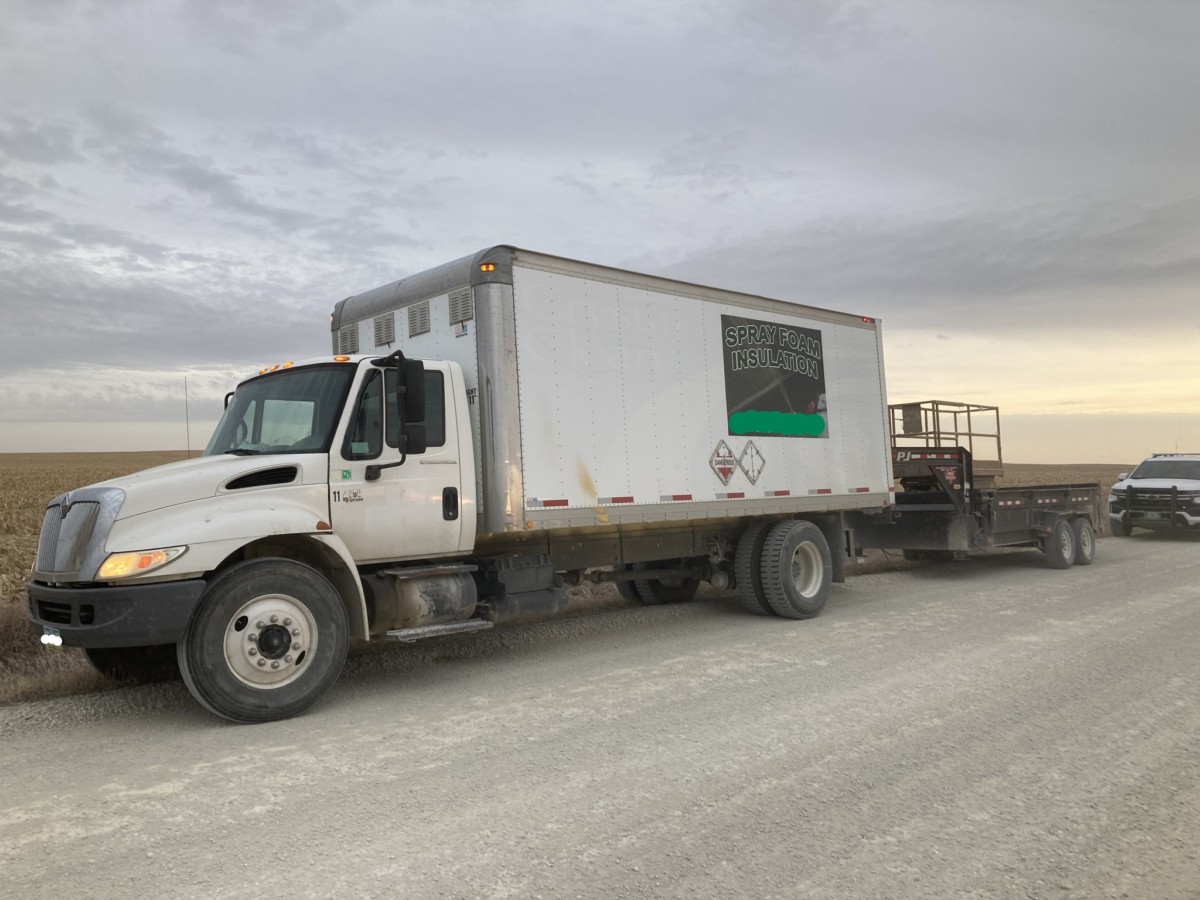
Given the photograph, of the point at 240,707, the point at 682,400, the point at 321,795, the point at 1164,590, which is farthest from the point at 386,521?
the point at 1164,590

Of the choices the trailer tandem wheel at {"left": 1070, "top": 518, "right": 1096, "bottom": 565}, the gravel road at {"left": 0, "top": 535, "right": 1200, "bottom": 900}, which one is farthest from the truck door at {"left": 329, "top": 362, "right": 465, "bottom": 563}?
the trailer tandem wheel at {"left": 1070, "top": 518, "right": 1096, "bottom": 565}

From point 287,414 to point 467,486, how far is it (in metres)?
1.48

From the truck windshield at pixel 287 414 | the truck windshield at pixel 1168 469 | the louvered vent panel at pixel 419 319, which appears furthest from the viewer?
the truck windshield at pixel 1168 469

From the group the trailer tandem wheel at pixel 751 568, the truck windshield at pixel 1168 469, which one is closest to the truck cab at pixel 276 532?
the trailer tandem wheel at pixel 751 568

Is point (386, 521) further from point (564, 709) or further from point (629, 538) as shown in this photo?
point (629, 538)

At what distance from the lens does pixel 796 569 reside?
10250 millimetres

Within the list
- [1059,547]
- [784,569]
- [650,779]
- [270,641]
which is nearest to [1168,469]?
[1059,547]

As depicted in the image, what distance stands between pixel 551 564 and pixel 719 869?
4723 millimetres

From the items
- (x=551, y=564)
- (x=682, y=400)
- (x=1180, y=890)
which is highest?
(x=682, y=400)

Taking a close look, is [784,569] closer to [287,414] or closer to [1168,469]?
[287,414]

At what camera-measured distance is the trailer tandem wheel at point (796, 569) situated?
382 inches

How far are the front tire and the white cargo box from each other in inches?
65.8

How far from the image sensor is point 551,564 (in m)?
8.13

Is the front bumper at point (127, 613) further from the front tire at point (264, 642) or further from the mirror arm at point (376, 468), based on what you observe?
the mirror arm at point (376, 468)
